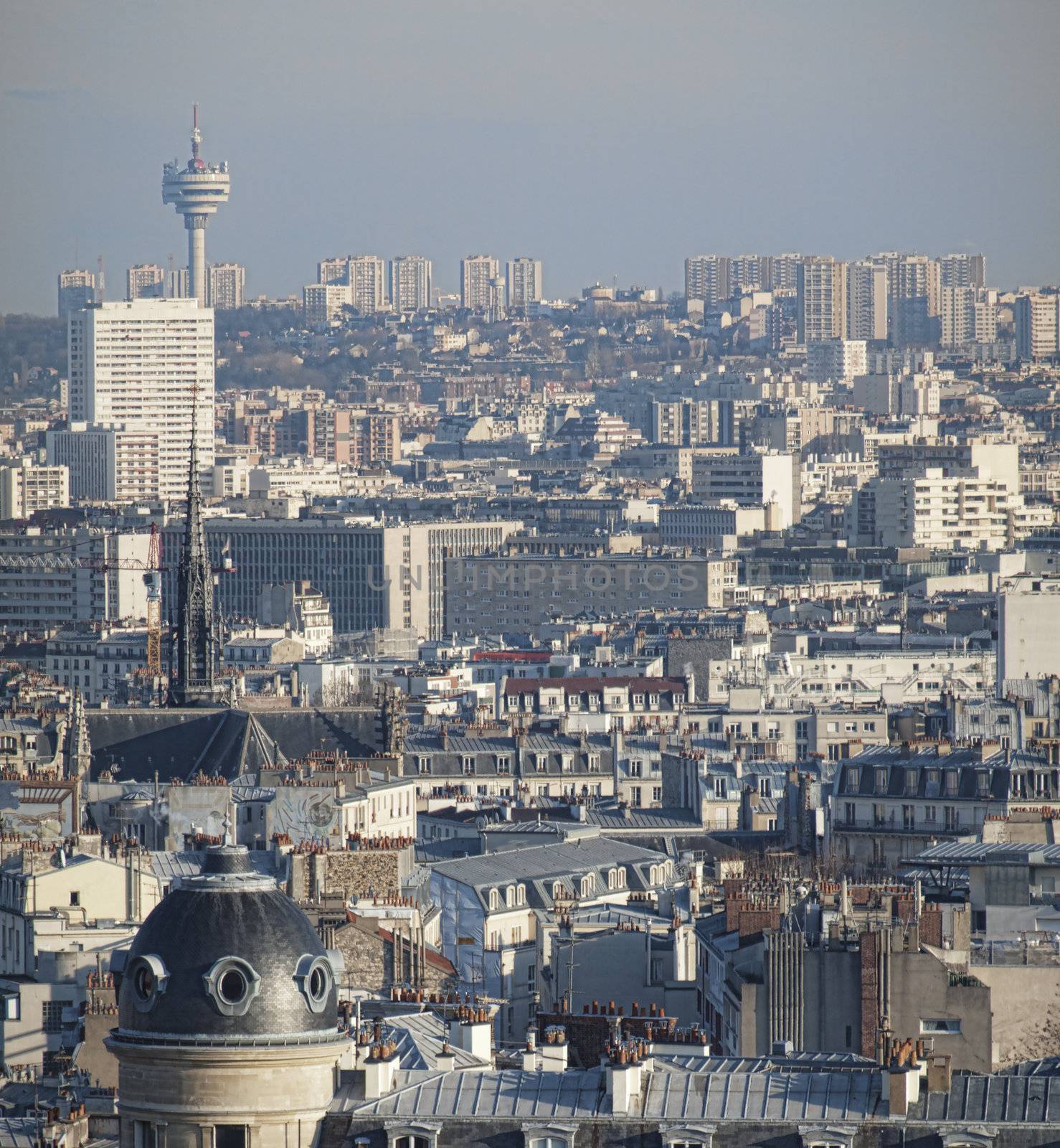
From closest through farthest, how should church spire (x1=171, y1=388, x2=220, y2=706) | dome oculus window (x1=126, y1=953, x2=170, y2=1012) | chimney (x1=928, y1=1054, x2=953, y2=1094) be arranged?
dome oculus window (x1=126, y1=953, x2=170, y2=1012) < chimney (x1=928, y1=1054, x2=953, y2=1094) < church spire (x1=171, y1=388, x2=220, y2=706)

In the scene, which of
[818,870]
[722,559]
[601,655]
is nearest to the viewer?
[818,870]

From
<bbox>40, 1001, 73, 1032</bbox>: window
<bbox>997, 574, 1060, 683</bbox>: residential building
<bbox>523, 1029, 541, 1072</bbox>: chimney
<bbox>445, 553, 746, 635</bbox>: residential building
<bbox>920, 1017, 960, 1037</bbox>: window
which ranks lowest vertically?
<bbox>40, 1001, 73, 1032</bbox>: window

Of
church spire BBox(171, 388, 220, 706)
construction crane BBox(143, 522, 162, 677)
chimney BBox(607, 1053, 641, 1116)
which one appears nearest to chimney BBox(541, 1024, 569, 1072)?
chimney BBox(607, 1053, 641, 1116)

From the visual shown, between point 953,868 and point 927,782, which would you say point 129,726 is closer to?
point 927,782

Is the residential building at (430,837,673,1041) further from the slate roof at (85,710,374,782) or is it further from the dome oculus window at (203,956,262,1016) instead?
the dome oculus window at (203,956,262,1016)

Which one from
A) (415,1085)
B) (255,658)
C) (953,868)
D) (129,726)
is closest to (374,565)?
(255,658)

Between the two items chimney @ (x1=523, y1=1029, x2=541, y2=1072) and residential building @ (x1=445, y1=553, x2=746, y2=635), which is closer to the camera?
chimney @ (x1=523, y1=1029, x2=541, y2=1072)

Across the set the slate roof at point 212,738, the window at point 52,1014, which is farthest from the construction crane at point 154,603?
the window at point 52,1014
